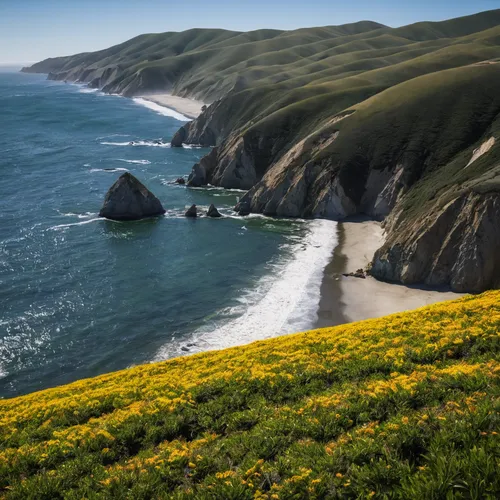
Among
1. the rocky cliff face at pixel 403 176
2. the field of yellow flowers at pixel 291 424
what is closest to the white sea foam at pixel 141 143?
the rocky cliff face at pixel 403 176

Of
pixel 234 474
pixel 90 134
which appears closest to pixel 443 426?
pixel 234 474

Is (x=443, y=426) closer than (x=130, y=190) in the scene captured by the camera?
Yes

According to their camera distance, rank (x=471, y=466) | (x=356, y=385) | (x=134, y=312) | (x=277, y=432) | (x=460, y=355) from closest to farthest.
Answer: (x=471, y=466), (x=277, y=432), (x=356, y=385), (x=460, y=355), (x=134, y=312)

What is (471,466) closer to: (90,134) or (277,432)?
(277,432)

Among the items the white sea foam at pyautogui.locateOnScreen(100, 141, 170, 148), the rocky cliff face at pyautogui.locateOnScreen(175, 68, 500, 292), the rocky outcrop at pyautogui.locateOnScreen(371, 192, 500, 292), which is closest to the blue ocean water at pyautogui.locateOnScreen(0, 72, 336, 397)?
the rocky cliff face at pyautogui.locateOnScreen(175, 68, 500, 292)

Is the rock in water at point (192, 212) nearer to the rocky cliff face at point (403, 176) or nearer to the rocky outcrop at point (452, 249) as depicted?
the rocky cliff face at point (403, 176)

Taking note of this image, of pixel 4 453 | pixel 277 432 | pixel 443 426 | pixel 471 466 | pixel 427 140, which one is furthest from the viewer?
pixel 427 140

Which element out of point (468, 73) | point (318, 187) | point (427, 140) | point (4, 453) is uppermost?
point (468, 73)

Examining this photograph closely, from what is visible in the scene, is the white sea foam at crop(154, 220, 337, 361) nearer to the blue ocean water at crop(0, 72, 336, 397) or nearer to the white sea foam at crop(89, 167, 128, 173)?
the blue ocean water at crop(0, 72, 336, 397)
